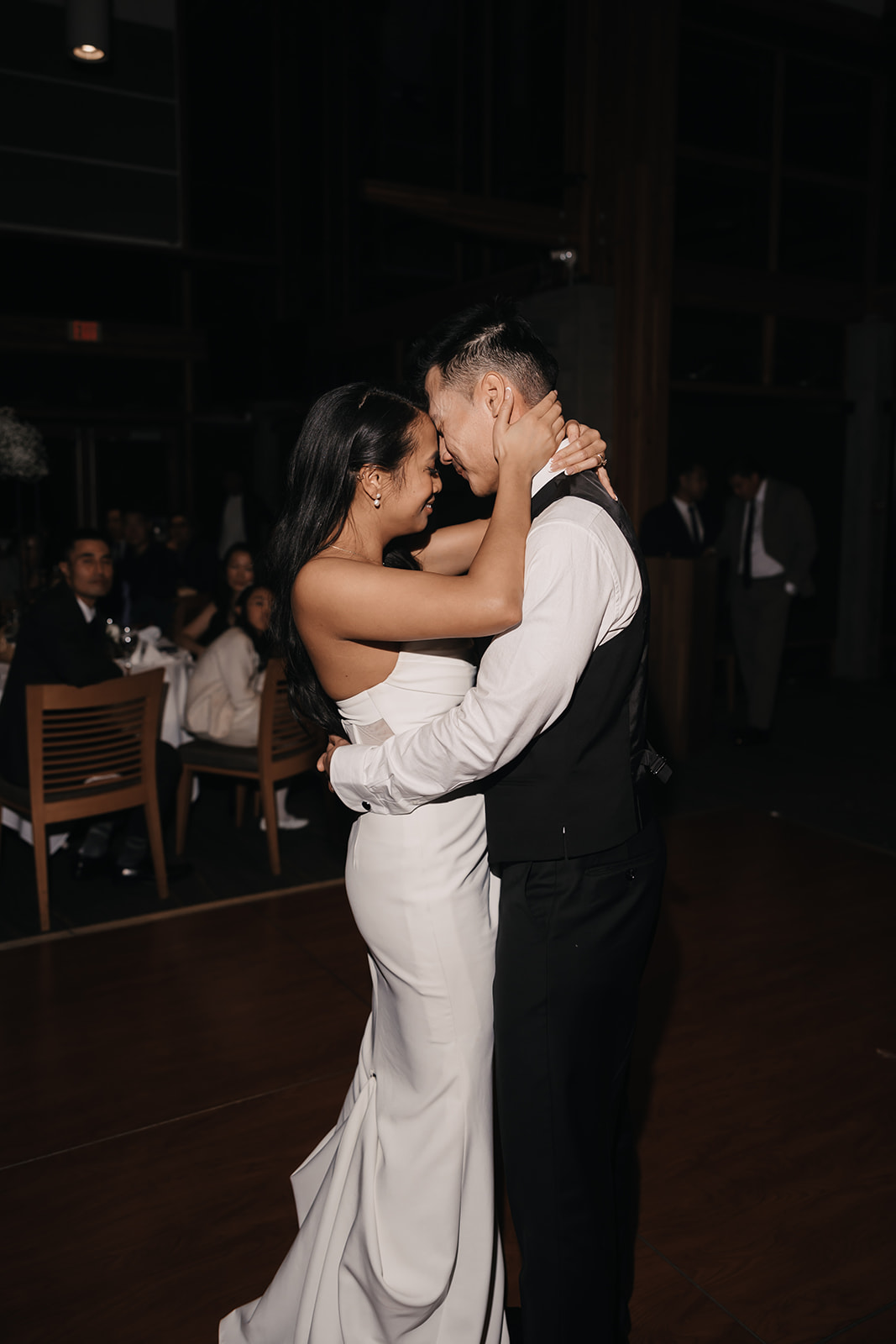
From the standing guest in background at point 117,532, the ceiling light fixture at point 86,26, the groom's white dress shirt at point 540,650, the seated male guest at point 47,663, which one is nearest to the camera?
the groom's white dress shirt at point 540,650

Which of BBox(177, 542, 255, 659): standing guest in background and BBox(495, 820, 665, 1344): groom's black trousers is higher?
BBox(177, 542, 255, 659): standing guest in background

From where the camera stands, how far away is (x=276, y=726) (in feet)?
13.6

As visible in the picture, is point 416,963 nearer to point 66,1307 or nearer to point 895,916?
point 66,1307

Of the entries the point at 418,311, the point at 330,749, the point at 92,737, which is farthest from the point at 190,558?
the point at 330,749

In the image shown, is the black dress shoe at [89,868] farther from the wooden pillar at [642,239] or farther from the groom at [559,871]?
the wooden pillar at [642,239]

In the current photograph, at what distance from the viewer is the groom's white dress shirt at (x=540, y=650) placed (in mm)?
1293

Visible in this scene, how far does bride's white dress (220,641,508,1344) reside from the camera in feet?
4.95

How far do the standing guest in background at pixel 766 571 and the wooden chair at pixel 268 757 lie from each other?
3153 mm

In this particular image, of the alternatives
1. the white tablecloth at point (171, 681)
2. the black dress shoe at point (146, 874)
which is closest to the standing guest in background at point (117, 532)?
the white tablecloth at point (171, 681)

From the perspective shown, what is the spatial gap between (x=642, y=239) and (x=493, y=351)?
5.94 metres

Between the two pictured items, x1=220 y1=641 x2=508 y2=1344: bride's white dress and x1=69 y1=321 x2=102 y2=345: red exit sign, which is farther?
x1=69 y1=321 x2=102 y2=345: red exit sign

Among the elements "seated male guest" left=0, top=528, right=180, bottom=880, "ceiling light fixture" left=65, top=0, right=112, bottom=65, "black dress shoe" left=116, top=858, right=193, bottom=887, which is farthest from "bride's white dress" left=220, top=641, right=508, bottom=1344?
"ceiling light fixture" left=65, top=0, right=112, bottom=65

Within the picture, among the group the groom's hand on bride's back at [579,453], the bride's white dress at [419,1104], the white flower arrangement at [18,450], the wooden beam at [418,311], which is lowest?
the bride's white dress at [419,1104]

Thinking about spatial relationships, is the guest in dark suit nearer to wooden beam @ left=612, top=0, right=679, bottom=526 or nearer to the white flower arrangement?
wooden beam @ left=612, top=0, right=679, bottom=526
